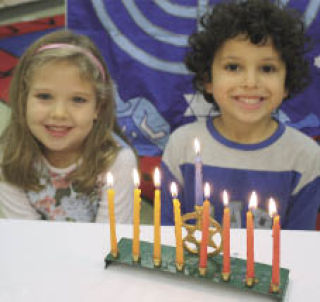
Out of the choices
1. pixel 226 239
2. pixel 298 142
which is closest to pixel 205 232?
pixel 226 239

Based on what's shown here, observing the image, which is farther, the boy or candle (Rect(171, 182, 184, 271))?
the boy

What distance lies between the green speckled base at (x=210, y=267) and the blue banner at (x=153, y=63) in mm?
1015

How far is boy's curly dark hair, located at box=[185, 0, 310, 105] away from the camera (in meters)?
1.12

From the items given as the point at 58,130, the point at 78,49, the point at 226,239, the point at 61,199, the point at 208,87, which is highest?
the point at 78,49

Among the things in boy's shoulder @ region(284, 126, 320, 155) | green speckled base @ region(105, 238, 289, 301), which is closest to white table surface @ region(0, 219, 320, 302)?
green speckled base @ region(105, 238, 289, 301)

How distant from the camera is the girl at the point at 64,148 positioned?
113 cm

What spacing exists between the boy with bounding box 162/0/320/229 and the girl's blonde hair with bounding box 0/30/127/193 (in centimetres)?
20

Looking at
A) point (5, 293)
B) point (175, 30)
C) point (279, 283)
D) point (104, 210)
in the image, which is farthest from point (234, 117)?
point (5, 293)

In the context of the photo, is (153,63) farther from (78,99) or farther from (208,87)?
(78,99)

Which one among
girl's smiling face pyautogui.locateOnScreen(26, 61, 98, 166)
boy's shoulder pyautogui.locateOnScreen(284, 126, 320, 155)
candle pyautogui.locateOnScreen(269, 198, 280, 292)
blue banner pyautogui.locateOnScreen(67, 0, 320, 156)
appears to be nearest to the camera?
candle pyautogui.locateOnScreen(269, 198, 280, 292)

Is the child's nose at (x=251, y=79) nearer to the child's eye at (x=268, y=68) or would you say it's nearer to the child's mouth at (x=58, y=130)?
the child's eye at (x=268, y=68)

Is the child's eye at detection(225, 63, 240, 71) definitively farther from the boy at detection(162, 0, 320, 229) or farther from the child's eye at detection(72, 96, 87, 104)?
the child's eye at detection(72, 96, 87, 104)

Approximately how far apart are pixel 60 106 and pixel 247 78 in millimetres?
Answer: 497

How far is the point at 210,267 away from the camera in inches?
25.1
